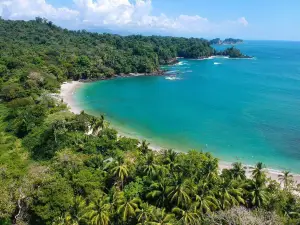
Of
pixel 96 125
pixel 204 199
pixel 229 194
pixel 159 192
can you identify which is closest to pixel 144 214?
pixel 159 192

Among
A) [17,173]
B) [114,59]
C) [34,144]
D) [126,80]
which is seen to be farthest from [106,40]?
[17,173]

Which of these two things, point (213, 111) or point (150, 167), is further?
point (213, 111)

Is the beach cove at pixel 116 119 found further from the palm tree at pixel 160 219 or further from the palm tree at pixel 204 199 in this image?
the palm tree at pixel 160 219

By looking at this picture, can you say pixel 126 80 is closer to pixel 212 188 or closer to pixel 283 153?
pixel 283 153

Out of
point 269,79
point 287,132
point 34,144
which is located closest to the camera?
point 34,144

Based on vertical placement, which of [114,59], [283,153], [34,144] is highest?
[114,59]

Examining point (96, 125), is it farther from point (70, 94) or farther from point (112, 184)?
point (70, 94)
